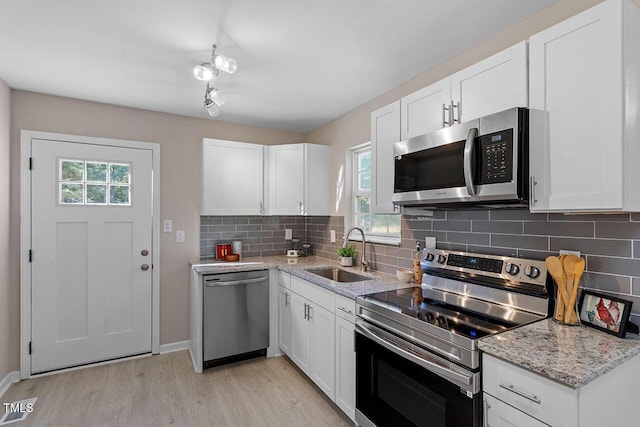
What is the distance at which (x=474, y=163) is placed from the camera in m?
1.59

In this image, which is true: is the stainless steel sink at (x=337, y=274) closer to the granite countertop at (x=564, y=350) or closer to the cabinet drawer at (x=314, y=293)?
the cabinet drawer at (x=314, y=293)

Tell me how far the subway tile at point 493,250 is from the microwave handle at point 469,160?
0.52 meters

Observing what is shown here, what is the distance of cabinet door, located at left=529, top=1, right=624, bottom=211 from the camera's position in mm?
1229

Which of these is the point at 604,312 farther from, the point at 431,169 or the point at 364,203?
the point at 364,203

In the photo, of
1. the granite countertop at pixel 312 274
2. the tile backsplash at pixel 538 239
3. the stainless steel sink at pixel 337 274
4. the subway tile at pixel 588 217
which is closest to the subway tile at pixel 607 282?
the tile backsplash at pixel 538 239

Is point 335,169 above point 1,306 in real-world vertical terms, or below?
above

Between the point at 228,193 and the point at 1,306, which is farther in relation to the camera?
the point at 228,193

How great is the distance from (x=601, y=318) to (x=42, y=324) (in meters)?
3.90

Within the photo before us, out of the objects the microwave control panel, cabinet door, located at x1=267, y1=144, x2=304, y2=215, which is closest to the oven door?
the microwave control panel

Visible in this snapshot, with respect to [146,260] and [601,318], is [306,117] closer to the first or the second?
[146,260]

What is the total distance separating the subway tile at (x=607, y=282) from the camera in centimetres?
143

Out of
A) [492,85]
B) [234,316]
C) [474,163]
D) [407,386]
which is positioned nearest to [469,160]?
[474,163]

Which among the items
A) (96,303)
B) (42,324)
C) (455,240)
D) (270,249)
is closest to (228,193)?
(270,249)

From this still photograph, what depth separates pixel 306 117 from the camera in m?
3.55
